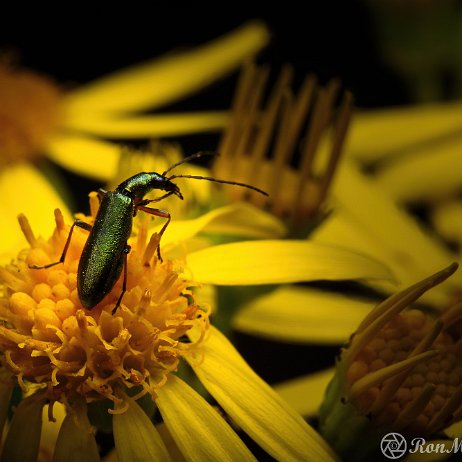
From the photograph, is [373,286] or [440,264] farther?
[440,264]

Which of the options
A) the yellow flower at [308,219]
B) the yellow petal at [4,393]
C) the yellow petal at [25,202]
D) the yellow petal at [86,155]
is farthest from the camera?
the yellow petal at [86,155]

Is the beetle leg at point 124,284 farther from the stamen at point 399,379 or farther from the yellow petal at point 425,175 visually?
the yellow petal at point 425,175

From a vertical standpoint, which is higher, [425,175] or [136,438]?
[425,175]

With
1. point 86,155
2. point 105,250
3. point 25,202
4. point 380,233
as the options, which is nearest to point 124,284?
point 105,250

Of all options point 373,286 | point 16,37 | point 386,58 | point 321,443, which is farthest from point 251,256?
point 16,37

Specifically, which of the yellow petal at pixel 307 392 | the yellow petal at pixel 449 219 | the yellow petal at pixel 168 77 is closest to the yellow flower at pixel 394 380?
the yellow petal at pixel 307 392

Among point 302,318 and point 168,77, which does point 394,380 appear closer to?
point 302,318

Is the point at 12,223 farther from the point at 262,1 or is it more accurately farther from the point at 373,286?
the point at 262,1
